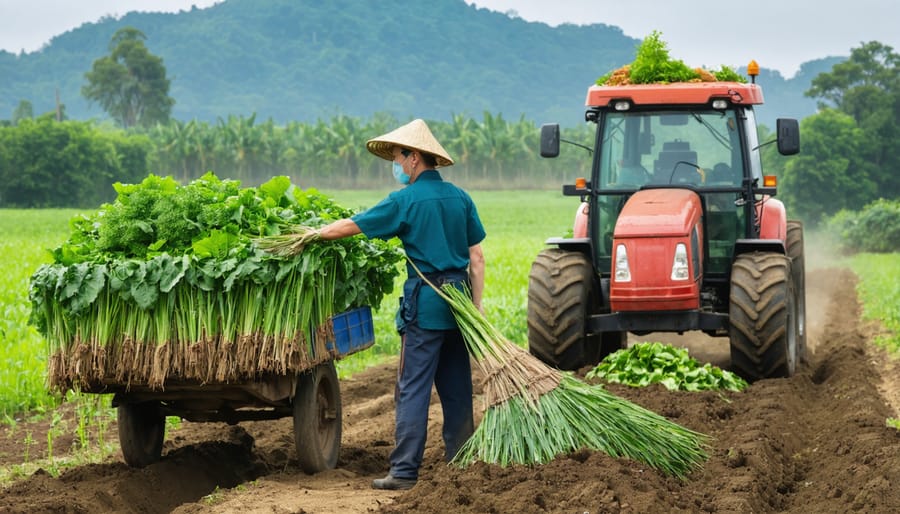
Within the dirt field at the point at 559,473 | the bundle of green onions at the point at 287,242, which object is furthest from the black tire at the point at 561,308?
the bundle of green onions at the point at 287,242

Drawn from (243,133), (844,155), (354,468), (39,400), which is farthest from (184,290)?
(243,133)

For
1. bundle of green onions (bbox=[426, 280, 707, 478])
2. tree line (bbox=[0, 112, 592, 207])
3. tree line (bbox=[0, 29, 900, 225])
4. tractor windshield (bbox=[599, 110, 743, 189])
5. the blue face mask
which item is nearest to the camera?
bundle of green onions (bbox=[426, 280, 707, 478])

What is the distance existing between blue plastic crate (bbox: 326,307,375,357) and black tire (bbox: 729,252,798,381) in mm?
3613

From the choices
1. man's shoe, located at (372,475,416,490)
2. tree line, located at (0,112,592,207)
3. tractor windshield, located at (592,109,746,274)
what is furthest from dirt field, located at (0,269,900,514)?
tree line, located at (0,112,592,207)

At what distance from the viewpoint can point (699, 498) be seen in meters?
6.45

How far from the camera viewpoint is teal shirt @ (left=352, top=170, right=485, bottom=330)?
7.20 meters

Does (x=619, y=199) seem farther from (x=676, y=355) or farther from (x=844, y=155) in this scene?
(x=844, y=155)

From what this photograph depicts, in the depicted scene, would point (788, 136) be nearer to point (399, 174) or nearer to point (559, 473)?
point (399, 174)

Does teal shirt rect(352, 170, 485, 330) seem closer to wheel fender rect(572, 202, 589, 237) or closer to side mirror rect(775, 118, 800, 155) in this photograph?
wheel fender rect(572, 202, 589, 237)

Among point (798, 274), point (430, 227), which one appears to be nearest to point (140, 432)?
point (430, 227)

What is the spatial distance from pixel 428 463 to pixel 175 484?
169 centimetres

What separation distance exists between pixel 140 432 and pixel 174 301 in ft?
4.46

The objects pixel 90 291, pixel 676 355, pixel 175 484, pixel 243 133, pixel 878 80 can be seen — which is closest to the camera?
pixel 90 291

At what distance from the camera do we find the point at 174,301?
693cm
